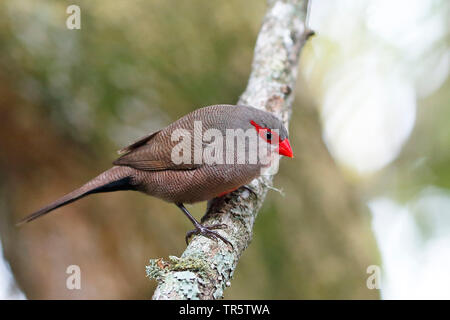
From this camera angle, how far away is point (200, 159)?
303 centimetres

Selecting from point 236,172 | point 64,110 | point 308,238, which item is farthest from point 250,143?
point 64,110

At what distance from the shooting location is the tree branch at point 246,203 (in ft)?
6.66

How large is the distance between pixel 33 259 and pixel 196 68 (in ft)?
8.38

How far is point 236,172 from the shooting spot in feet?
9.57

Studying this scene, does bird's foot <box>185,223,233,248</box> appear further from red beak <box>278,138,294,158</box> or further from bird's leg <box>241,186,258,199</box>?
red beak <box>278,138,294,158</box>

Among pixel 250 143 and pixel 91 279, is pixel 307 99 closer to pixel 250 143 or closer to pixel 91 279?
pixel 250 143

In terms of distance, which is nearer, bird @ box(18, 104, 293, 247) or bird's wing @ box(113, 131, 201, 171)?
bird @ box(18, 104, 293, 247)

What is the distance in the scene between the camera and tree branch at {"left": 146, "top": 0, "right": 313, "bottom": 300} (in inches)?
79.9

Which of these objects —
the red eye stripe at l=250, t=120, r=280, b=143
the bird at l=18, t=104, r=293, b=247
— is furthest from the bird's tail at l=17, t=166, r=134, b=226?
the red eye stripe at l=250, t=120, r=280, b=143

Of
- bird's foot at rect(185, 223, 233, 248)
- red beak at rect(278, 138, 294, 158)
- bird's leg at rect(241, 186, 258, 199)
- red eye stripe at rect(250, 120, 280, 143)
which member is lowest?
bird's foot at rect(185, 223, 233, 248)

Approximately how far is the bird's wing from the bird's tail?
91mm

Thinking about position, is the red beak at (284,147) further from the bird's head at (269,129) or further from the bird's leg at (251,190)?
the bird's leg at (251,190)

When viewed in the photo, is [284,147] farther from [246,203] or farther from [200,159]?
[200,159]

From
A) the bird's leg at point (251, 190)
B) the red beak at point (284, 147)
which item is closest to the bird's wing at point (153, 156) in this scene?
the bird's leg at point (251, 190)
